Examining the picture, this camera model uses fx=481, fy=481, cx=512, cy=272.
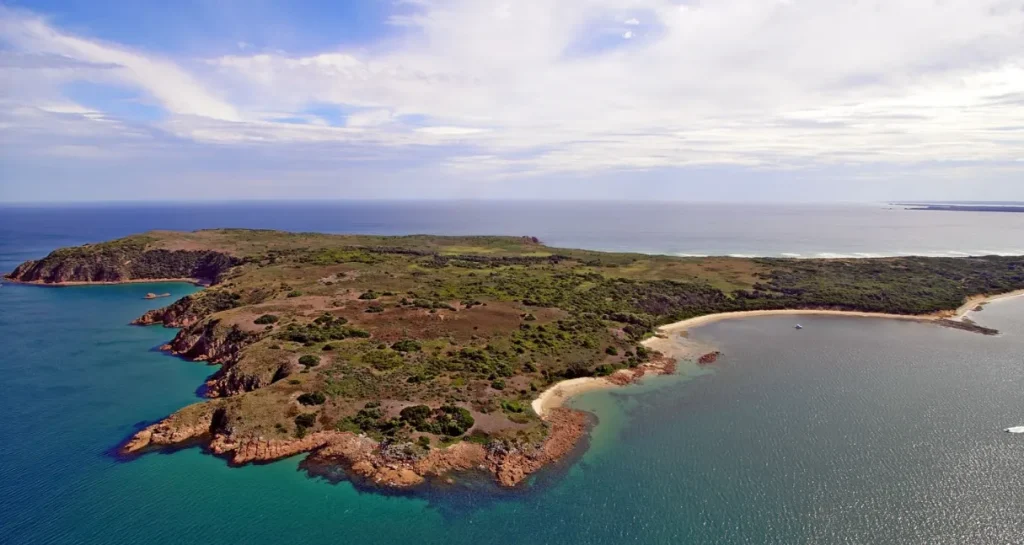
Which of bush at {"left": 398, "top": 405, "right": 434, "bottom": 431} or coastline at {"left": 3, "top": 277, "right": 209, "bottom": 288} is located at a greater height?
coastline at {"left": 3, "top": 277, "right": 209, "bottom": 288}

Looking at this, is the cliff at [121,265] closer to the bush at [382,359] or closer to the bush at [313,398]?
the bush at [382,359]

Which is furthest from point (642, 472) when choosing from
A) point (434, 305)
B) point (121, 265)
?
point (121, 265)

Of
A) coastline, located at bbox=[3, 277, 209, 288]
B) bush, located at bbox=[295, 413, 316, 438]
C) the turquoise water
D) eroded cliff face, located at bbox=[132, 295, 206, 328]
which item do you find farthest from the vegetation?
the turquoise water

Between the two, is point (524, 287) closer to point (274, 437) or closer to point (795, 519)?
point (274, 437)

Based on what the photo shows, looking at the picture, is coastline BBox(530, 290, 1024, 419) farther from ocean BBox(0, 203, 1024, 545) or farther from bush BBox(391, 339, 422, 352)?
bush BBox(391, 339, 422, 352)

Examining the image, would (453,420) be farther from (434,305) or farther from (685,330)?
(685,330)

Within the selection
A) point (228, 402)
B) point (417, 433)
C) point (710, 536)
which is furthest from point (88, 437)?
point (710, 536)

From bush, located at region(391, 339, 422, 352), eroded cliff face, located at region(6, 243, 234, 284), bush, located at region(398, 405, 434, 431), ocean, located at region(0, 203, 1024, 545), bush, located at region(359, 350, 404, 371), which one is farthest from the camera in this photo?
eroded cliff face, located at region(6, 243, 234, 284)
